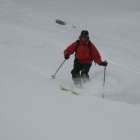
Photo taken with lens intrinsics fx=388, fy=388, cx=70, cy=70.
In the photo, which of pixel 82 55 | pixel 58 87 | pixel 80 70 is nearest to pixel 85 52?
pixel 82 55

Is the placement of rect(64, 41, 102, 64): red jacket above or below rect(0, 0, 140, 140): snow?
above

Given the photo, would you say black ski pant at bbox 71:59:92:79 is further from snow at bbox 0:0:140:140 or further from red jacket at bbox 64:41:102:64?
snow at bbox 0:0:140:140

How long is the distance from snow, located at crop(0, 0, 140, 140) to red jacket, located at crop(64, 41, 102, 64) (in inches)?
27.6

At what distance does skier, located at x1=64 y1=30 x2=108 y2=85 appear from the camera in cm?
979

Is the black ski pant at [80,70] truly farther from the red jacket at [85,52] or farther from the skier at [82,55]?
the red jacket at [85,52]

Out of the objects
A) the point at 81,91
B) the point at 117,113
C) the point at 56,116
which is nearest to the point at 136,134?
the point at 117,113

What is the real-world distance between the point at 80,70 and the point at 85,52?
24.7 inches

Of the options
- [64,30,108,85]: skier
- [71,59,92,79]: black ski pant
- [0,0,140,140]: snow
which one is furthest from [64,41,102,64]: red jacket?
[0,0,140,140]: snow

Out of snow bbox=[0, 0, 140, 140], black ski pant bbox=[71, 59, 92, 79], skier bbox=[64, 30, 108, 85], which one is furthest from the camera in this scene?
black ski pant bbox=[71, 59, 92, 79]

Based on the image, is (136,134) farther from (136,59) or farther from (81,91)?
(136,59)

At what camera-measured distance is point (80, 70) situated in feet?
33.7

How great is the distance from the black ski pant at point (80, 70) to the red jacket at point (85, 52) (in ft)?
0.45

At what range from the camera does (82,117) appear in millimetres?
6805

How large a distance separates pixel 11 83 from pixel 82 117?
2.36 m
